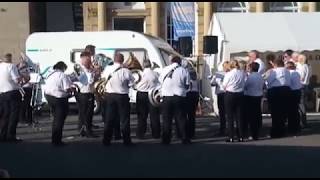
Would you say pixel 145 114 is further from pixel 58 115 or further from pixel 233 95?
pixel 58 115

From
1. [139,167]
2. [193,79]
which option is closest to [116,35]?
[193,79]

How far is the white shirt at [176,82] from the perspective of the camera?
13.5m

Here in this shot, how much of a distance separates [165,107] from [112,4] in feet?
65.1

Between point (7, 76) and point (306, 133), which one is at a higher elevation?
point (7, 76)

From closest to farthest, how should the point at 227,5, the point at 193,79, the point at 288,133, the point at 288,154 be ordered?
1. the point at 288,154
2. the point at 193,79
3. the point at 288,133
4. the point at 227,5

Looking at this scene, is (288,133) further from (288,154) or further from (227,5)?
(227,5)

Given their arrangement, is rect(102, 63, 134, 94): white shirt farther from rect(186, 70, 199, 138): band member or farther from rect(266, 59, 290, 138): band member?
rect(266, 59, 290, 138): band member

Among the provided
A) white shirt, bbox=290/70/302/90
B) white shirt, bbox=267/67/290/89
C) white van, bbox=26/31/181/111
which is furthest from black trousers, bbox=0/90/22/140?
white van, bbox=26/31/181/111

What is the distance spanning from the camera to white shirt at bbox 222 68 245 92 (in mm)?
14188

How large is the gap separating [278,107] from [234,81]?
1481mm

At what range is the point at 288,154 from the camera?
40.3 ft

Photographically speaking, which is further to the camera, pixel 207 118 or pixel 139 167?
pixel 207 118

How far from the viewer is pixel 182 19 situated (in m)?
32.3

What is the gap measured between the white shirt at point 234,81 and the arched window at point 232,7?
18102 millimetres
